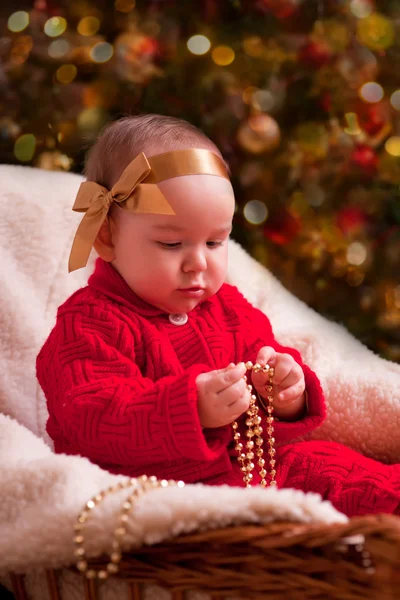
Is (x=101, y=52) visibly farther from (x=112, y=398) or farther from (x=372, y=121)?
(x=112, y=398)

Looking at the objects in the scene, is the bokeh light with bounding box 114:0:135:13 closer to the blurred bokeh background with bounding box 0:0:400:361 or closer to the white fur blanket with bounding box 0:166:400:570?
the blurred bokeh background with bounding box 0:0:400:361

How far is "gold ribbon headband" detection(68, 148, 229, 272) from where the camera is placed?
1.02 metres

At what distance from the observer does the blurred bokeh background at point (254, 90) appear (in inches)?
61.4

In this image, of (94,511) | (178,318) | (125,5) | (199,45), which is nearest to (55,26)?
(125,5)

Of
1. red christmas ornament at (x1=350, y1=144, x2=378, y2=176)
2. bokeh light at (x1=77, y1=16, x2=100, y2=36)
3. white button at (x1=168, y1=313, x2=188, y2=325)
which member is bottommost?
white button at (x1=168, y1=313, x2=188, y2=325)

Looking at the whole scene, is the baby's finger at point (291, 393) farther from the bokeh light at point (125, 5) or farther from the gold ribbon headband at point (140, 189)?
the bokeh light at point (125, 5)

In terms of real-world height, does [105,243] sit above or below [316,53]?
below

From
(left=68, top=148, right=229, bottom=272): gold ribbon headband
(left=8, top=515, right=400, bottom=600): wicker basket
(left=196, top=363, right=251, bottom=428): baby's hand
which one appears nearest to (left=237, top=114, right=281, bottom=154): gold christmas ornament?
(left=68, top=148, right=229, bottom=272): gold ribbon headband

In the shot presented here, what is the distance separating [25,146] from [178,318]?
0.66 m

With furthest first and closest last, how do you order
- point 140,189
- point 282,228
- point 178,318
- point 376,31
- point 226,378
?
1. point 282,228
2. point 376,31
3. point 178,318
4. point 140,189
5. point 226,378

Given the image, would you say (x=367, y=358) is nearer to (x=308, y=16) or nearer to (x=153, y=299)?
(x=153, y=299)

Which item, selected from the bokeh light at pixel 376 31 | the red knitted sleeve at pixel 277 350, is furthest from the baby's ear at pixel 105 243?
the bokeh light at pixel 376 31

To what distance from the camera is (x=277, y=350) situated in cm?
120

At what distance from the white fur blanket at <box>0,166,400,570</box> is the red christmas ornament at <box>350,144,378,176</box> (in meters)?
0.30
